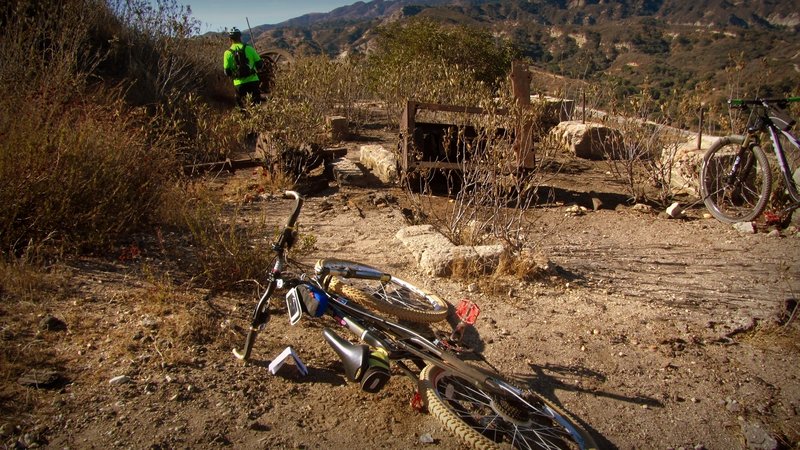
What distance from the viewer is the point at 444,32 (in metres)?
12.5

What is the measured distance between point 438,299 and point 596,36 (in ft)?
193

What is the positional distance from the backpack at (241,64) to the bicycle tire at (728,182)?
244 inches

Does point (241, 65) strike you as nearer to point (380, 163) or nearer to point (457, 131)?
point (380, 163)

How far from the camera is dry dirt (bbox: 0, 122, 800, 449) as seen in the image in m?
2.48

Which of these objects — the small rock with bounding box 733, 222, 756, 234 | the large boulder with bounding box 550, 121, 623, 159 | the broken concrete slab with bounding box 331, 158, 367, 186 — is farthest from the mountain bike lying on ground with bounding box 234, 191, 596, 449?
the large boulder with bounding box 550, 121, 623, 159

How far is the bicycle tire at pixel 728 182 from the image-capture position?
18.3 ft

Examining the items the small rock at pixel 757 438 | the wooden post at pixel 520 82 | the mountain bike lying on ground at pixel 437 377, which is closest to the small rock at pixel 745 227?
the wooden post at pixel 520 82

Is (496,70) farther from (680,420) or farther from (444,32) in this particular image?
(680,420)

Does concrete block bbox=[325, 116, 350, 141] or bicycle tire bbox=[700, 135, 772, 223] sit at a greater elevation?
concrete block bbox=[325, 116, 350, 141]

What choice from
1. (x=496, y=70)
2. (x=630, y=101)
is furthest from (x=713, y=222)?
(x=496, y=70)

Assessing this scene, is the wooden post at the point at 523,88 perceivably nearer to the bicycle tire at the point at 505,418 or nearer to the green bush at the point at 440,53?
the bicycle tire at the point at 505,418

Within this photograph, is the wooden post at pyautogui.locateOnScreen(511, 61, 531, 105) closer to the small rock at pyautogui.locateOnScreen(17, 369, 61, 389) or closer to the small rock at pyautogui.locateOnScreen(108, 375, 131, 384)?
the small rock at pyautogui.locateOnScreen(108, 375, 131, 384)

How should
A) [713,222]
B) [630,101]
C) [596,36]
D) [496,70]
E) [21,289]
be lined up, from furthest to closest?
[596,36] < [496,70] < [630,101] < [713,222] < [21,289]

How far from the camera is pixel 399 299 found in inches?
138
